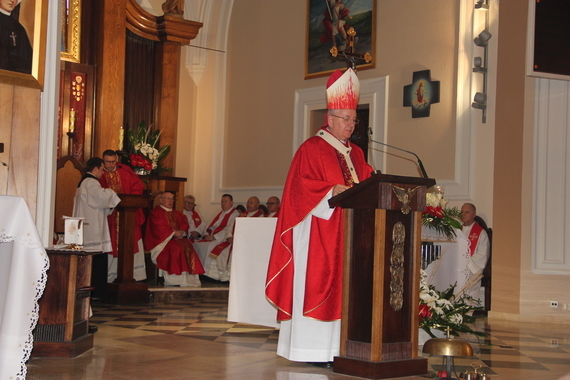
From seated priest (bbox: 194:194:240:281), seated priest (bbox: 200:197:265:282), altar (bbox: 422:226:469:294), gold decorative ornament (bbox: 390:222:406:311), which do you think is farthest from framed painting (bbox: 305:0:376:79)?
gold decorative ornament (bbox: 390:222:406:311)

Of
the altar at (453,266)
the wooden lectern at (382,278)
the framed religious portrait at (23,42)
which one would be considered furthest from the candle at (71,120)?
the wooden lectern at (382,278)

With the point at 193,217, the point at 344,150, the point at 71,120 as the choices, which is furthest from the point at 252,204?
the point at 344,150

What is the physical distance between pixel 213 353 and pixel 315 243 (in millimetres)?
1097

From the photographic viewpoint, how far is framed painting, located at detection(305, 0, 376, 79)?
36.1 ft

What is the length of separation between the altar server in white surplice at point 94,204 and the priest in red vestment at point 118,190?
511 mm

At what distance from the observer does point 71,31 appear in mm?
11695

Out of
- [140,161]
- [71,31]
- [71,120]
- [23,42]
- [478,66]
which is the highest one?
[71,31]

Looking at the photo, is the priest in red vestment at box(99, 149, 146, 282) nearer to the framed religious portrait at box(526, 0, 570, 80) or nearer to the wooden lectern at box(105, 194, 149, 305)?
the wooden lectern at box(105, 194, 149, 305)

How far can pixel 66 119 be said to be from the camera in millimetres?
11508

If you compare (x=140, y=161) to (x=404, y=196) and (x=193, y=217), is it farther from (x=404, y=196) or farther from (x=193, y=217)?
(x=404, y=196)

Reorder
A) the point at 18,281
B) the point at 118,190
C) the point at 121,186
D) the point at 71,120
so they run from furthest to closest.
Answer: the point at 71,120
the point at 121,186
the point at 118,190
the point at 18,281

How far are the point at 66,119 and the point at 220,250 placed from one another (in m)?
2.98

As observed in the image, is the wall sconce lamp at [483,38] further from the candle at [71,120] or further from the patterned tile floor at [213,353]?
the candle at [71,120]

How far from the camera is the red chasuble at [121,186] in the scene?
9.47m
